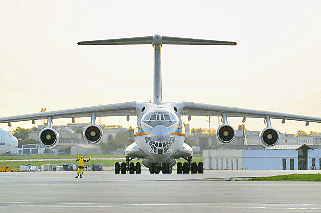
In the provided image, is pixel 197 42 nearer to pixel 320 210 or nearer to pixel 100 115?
pixel 100 115

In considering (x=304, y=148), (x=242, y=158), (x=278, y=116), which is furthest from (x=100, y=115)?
(x=304, y=148)

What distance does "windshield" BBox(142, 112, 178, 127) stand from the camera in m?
28.4

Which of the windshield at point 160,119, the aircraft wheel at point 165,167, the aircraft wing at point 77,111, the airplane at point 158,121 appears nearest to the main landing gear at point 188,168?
the airplane at point 158,121

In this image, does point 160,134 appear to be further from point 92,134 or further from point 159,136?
point 92,134

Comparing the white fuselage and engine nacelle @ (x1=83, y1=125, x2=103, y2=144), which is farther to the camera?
engine nacelle @ (x1=83, y1=125, x2=103, y2=144)

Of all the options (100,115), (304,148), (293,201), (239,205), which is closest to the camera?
(239,205)

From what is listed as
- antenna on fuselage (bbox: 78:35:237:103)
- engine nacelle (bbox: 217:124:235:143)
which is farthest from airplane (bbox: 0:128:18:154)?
engine nacelle (bbox: 217:124:235:143)

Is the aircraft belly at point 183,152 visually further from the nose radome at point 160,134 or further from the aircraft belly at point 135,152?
the nose radome at point 160,134

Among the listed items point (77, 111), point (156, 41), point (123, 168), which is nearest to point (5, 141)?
point (77, 111)

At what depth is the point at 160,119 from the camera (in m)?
28.5

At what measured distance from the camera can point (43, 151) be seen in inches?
3469

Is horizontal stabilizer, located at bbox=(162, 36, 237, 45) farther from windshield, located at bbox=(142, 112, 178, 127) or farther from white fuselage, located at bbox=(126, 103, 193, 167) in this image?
windshield, located at bbox=(142, 112, 178, 127)

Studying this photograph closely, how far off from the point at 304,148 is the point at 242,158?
9565 millimetres

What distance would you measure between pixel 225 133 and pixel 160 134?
15.3ft
